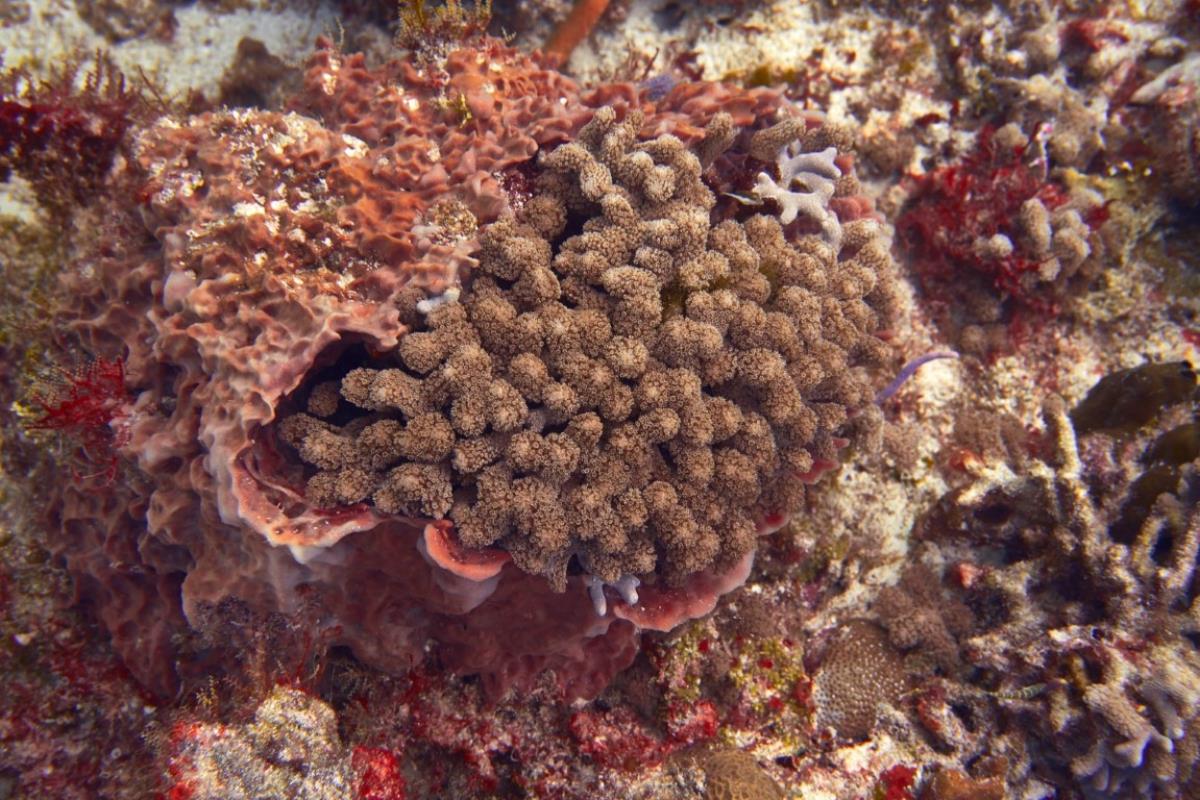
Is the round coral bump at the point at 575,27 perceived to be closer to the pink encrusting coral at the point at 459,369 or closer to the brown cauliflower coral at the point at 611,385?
the pink encrusting coral at the point at 459,369

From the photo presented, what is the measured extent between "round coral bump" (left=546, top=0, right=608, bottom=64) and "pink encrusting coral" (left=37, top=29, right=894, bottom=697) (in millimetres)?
1389

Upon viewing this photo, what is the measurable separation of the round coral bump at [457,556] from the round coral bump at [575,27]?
366cm

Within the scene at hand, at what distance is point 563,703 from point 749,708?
1136mm

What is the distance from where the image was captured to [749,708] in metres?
4.20

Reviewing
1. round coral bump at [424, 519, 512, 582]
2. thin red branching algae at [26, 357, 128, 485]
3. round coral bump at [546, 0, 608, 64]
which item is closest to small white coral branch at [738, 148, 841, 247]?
round coral bump at [546, 0, 608, 64]

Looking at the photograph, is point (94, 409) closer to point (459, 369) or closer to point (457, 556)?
point (459, 369)

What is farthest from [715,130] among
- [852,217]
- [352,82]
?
[352,82]

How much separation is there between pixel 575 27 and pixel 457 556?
162 inches

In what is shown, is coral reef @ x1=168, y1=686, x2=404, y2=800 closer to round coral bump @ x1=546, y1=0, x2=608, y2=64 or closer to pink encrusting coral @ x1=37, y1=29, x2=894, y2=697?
pink encrusting coral @ x1=37, y1=29, x2=894, y2=697

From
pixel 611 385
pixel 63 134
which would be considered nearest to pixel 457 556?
pixel 611 385

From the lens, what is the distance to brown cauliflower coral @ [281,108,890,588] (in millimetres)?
3246

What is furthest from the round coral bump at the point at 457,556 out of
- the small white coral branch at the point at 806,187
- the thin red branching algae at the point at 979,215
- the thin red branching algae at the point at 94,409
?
the thin red branching algae at the point at 979,215

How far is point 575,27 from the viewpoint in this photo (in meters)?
5.21

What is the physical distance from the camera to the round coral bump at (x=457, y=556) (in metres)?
3.12
